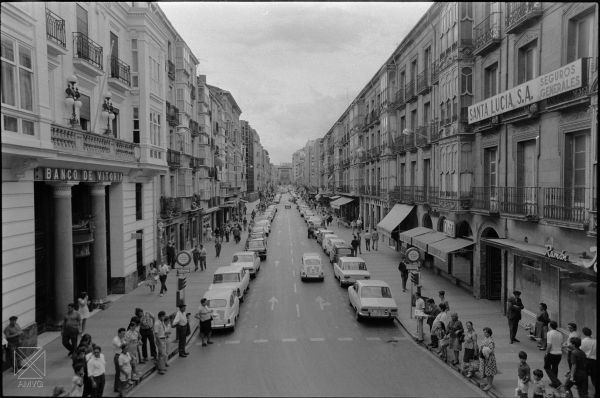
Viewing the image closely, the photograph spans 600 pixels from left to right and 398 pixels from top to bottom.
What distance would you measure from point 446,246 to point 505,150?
20.0 ft

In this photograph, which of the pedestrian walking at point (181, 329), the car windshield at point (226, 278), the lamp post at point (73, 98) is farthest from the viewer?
the car windshield at point (226, 278)

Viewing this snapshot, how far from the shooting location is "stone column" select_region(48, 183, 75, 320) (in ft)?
54.1

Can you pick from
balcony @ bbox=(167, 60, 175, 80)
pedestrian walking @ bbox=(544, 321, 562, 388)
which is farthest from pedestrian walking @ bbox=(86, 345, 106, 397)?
balcony @ bbox=(167, 60, 175, 80)

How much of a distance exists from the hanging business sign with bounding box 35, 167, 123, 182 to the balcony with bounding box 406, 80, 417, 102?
20951mm

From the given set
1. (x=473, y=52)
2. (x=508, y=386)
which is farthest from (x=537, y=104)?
(x=508, y=386)

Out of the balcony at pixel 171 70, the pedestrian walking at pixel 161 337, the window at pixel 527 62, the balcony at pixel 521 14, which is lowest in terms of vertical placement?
the pedestrian walking at pixel 161 337

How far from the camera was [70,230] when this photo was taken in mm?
16891

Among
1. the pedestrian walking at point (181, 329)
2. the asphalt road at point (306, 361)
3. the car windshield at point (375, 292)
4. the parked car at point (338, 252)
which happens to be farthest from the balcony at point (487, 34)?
the pedestrian walking at point (181, 329)

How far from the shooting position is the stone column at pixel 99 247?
20.1 m

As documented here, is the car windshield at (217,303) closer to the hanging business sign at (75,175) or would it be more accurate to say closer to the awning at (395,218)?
the hanging business sign at (75,175)

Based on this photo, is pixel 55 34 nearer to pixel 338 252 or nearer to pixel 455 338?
pixel 455 338

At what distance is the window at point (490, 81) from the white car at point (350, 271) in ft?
36.7

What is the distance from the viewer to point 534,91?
51.3 feet

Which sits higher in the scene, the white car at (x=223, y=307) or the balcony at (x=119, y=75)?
the balcony at (x=119, y=75)
